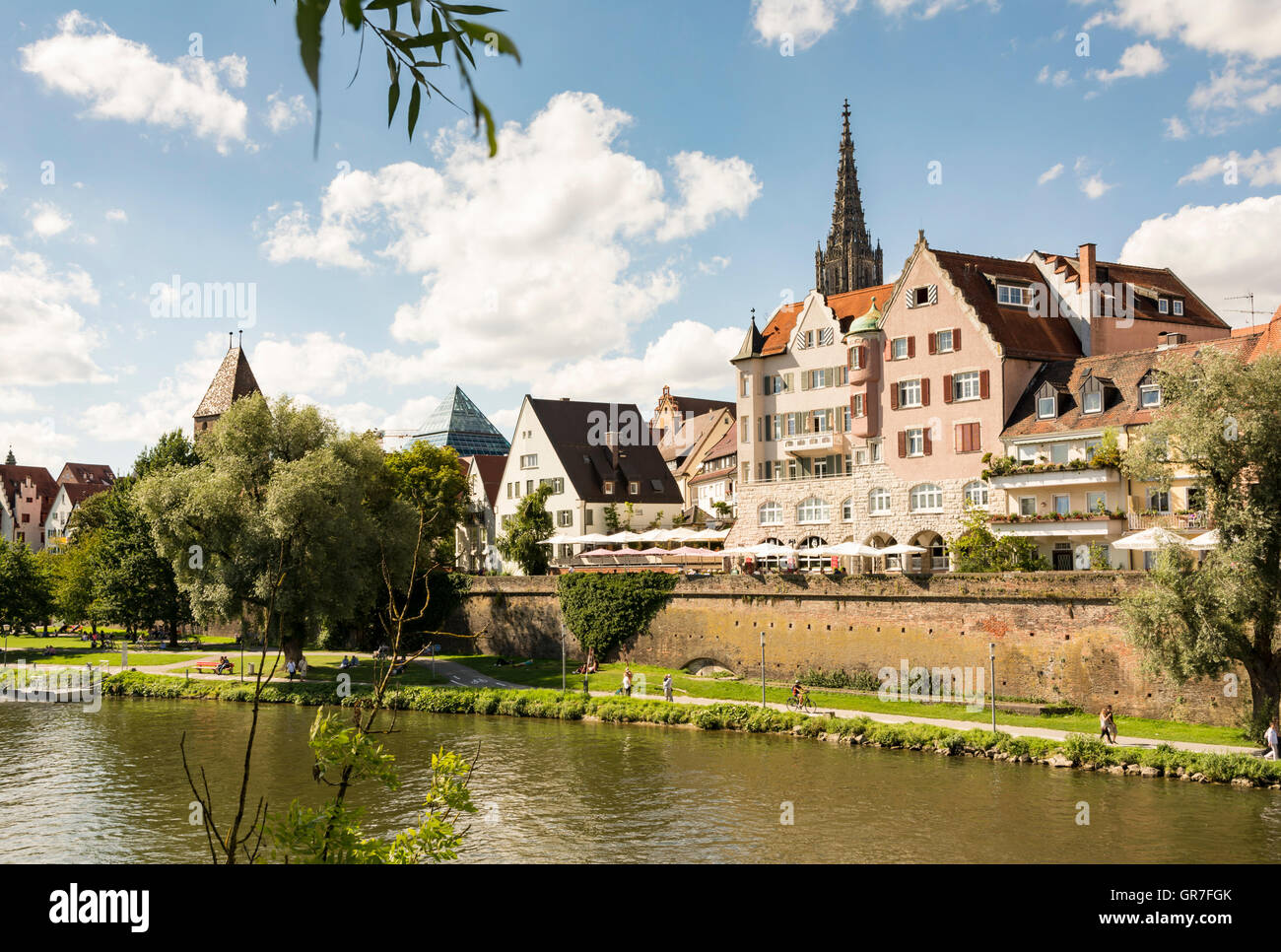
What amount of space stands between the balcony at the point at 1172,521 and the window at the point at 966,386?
10577 mm

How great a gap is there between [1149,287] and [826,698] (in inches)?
A: 1190

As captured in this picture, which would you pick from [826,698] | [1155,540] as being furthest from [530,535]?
[1155,540]

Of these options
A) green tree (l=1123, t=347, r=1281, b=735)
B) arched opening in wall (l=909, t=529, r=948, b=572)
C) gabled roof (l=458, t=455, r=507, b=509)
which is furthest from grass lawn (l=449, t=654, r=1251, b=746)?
gabled roof (l=458, t=455, r=507, b=509)

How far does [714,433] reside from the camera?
92750 mm

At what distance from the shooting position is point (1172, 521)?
41.9 meters

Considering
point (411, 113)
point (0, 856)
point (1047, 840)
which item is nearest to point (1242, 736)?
point (1047, 840)

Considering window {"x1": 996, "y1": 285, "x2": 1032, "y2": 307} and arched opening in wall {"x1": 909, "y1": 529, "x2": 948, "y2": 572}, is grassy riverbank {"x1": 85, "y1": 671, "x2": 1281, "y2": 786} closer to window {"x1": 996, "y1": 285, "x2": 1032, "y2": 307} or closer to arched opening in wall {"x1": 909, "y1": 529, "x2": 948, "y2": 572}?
arched opening in wall {"x1": 909, "y1": 529, "x2": 948, "y2": 572}

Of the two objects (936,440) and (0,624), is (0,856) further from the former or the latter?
(0,624)

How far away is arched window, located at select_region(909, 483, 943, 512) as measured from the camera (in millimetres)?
52438

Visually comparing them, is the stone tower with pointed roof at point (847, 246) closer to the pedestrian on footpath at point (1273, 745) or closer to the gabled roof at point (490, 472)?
the gabled roof at point (490, 472)

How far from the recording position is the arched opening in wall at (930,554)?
52281mm

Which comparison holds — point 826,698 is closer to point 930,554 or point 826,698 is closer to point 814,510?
point 930,554

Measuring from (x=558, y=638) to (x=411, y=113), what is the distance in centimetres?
5910

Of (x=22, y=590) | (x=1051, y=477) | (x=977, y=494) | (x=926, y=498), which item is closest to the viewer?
(x=1051, y=477)
